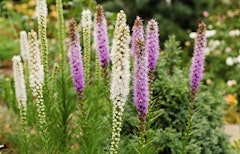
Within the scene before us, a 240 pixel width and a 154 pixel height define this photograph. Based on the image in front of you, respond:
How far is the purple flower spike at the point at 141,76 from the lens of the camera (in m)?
3.16

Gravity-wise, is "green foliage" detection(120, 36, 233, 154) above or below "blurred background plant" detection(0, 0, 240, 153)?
below

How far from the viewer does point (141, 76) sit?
319 cm

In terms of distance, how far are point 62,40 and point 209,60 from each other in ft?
17.3

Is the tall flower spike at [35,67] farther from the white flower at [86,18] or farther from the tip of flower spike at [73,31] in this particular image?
the white flower at [86,18]

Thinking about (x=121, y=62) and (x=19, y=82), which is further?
(x=19, y=82)

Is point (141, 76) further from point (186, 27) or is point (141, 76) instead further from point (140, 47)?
point (186, 27)

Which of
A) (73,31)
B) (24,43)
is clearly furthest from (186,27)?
(73,31)

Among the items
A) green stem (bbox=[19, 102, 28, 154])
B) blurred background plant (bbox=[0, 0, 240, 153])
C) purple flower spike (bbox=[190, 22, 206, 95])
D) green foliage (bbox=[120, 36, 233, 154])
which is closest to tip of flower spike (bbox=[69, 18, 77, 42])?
green stem (bbox=[19, 102, 28, 154])

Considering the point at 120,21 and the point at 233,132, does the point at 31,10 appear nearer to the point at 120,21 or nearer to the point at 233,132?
the point at 233,132

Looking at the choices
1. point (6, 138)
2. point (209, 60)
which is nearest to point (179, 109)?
point (6, 138)

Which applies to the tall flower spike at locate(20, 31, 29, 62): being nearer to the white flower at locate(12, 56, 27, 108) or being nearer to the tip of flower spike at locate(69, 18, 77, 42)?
the white flower at locate(12, 56, 27, 108)

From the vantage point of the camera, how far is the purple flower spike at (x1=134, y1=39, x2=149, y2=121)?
3160 millimetres

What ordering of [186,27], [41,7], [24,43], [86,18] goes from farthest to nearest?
1. [186,27]
2. [24,43]
3. [86,18]
4. [41,7]

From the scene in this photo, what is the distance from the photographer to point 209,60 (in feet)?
30.1
